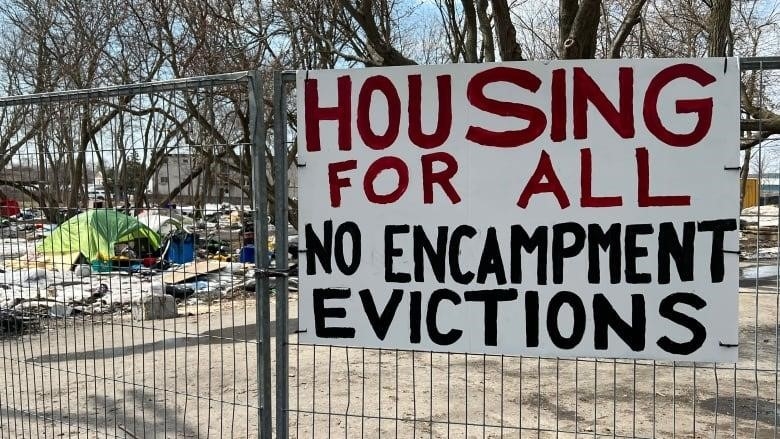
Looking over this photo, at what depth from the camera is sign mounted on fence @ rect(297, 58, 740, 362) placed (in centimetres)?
277

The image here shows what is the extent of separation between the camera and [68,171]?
414cm

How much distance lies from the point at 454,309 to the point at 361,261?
1.50ft

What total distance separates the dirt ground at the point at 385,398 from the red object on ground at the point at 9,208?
91 centimetres

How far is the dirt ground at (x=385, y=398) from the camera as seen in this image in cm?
479

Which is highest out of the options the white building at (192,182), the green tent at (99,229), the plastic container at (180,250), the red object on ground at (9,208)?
the white building at (192,182)

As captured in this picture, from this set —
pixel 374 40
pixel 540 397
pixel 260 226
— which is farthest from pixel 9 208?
pixel 374 40

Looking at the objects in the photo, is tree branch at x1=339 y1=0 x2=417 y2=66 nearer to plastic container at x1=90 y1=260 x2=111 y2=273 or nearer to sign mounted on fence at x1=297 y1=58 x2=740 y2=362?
plastic container at x1=90 y1=260 x2=111 y2=273

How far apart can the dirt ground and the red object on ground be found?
906mm

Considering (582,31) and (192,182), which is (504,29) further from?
(192,182)

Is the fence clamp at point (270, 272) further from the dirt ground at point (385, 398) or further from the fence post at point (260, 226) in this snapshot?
the dirt ground at point (385, 398)

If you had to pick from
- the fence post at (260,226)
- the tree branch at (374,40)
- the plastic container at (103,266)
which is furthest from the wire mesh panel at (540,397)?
the tree branch at (374,40)

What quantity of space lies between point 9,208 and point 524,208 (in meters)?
3.61

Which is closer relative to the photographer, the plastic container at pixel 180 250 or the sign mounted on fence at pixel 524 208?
the sign mounted on fence at pixel 524 208

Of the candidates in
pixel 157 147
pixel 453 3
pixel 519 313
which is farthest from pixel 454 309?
pixel 453 3
